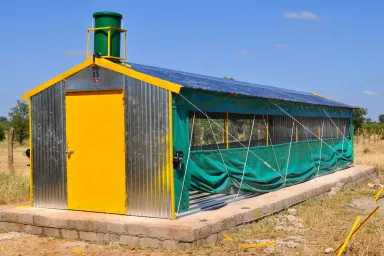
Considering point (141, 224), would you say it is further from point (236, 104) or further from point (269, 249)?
point (236, 104)

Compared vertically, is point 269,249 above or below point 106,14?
below

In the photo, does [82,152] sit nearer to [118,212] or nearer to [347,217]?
[118,212]

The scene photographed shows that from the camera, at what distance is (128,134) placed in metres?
9.70

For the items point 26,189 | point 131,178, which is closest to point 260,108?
point 131,178

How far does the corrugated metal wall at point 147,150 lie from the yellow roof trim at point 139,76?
9cm

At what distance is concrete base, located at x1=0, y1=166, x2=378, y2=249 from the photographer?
820 centimetres

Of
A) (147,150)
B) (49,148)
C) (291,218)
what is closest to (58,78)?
(49,148)

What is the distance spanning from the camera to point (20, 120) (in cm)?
3897

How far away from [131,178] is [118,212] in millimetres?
712

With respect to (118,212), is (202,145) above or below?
above

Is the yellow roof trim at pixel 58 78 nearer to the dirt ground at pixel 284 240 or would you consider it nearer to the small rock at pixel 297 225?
the dirt ground at pixel 284 240

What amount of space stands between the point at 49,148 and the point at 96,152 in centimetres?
126

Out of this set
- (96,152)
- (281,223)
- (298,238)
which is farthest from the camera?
(96,152)

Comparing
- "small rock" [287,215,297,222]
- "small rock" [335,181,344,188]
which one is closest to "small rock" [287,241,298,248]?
"small rock" [287,215,297,222]
